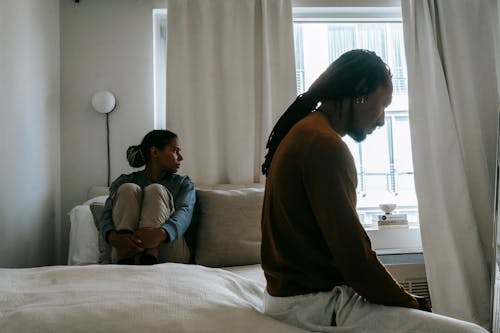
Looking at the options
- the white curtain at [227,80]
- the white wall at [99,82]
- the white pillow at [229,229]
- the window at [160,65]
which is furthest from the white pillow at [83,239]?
the window at [160,65]

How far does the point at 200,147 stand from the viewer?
2.74m

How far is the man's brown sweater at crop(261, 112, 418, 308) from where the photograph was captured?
0.93 metres

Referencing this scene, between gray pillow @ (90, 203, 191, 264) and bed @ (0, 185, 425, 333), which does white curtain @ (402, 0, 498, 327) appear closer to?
bed @ (0, 185, 425, 333)

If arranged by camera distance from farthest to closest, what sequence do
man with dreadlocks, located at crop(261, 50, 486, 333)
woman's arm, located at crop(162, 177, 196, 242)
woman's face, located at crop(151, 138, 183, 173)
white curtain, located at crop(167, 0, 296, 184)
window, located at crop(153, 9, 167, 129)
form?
window, located at crop(153, 9, 167, 129) < white curtain, located at crop(167, 0, 296, 184) < woman's face, located at crop(151, 138, 183, 173) < woman's arm, located at crop(162, 177, 196, 242) < man with dreadlocks, located at crop(261, 50, 486, 333)

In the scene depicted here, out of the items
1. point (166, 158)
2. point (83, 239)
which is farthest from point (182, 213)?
point (83, 239)

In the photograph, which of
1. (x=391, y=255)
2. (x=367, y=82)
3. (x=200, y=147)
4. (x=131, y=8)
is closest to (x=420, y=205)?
(x=391, y=255)

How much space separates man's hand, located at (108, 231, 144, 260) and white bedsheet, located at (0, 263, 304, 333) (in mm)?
411

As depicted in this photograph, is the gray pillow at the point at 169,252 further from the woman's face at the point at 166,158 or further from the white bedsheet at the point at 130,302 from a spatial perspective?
the white bedsheet at the point at 130,302

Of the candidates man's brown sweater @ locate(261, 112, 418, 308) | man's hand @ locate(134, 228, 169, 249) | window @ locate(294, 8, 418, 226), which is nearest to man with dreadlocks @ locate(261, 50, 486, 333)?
man's brown sweater @ locate(261, 112, 418, 308)

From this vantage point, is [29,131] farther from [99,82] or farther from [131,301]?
[131,301]

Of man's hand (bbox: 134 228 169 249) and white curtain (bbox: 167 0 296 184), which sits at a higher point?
white curtain (bbox: 167 0 296 184)

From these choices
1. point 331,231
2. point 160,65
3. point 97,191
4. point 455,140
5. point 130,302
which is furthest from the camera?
point 160,65

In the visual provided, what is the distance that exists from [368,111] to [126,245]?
1184 millimetres

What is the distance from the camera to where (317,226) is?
1.00 meters
